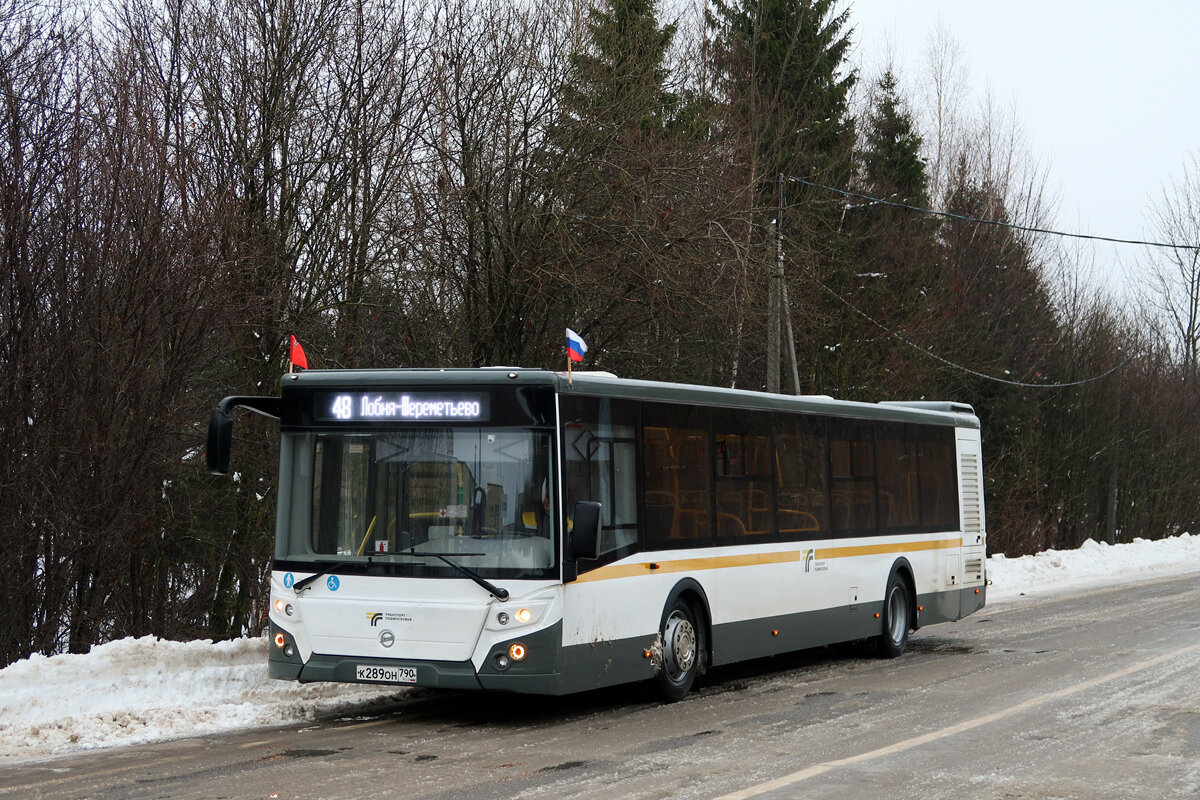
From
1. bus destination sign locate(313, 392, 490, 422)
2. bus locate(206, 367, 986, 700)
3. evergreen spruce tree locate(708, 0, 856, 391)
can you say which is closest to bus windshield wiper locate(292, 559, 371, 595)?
bus locate(206, 367, 986, 700)

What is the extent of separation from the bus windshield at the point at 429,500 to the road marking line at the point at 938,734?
2586mm

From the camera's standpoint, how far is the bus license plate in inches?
395

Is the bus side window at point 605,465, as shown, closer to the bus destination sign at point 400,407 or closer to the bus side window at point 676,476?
the bus side window at point 676,476

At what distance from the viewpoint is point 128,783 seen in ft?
25.8

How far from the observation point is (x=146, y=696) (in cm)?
1036

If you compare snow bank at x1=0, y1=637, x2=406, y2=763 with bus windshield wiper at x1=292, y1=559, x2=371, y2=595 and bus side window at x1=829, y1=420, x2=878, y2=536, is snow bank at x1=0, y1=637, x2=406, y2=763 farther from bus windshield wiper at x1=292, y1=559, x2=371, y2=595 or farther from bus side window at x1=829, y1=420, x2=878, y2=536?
bus side window at x1=829, y1=420, x2=878, y2=536

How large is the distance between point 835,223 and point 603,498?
24392 millimetres

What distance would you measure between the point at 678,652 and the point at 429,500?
2.70 meters

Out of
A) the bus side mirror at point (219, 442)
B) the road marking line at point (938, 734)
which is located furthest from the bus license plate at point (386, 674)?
the road marking line at point (938, 734)

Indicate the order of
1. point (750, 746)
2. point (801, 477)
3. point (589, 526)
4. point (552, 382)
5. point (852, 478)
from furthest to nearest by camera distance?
point (852, 478) → point (801, 477) → point (552, 382) → point (589, 526) → point (750, 746)

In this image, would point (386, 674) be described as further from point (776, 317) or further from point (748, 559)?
point (776, 317)

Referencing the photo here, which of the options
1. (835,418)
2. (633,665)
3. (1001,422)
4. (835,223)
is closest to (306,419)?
(633,665)

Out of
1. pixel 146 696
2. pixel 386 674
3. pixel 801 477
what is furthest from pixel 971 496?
pixel 146 696

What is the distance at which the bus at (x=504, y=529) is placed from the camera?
10.0 meters
